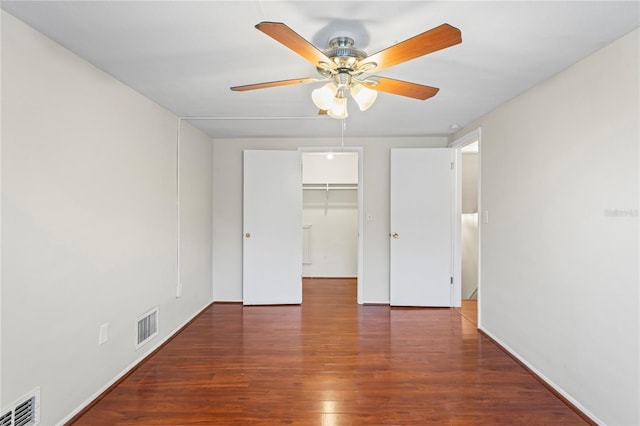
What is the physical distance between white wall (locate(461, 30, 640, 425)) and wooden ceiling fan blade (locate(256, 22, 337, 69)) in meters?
1.58

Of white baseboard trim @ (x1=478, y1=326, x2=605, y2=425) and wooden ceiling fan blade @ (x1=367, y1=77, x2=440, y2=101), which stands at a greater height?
wooden ceiling fan blade @ (x1=367, y1=77, x2=440, y2=101)

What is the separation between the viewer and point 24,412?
1.61 m

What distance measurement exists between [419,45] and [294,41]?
0.50 m

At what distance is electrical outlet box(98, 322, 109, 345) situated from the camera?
213 centimetres

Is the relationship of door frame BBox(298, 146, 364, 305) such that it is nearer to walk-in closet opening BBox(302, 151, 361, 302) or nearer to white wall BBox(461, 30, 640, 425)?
walk-in closet opening BBox(302, 151, 361, 302)

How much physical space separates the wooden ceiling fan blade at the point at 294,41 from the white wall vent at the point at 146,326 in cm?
237

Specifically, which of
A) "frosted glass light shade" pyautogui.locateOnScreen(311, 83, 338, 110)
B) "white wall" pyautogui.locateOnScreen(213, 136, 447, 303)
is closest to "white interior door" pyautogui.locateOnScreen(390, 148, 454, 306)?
"white wall" pyautogui.locateOnScreen(213, 136, 447, 303)

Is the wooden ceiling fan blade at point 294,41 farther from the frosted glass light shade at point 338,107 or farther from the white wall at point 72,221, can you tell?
the white wall at point 72,221

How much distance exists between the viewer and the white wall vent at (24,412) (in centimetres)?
152

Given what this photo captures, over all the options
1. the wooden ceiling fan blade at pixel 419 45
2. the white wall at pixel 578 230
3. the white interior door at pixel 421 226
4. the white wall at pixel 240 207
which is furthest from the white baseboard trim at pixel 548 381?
the wooden ceiling fan blade at pixel 419 45

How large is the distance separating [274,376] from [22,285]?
64.0 inches

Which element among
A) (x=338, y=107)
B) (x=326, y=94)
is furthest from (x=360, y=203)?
(x=326, y=94)

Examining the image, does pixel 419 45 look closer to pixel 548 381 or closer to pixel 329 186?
pixel 548 381

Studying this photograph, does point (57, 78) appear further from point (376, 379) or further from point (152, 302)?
point (376, 379)
